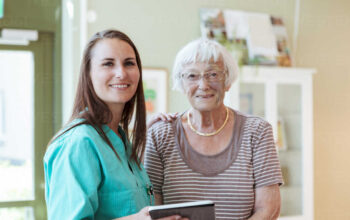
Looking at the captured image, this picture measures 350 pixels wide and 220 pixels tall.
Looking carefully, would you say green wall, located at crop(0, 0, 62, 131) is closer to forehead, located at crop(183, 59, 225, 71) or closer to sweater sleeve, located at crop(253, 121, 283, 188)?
forehead, located at crop(183, 59, 225, 71)

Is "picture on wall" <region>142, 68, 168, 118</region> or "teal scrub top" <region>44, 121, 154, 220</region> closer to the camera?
"teal scrub top" <region>44, 121, 154, 220</region>

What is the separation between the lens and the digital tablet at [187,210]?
38.7 inches

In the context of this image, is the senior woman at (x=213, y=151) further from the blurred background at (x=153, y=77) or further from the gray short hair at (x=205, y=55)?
the blurred background at (x=153, y=77)

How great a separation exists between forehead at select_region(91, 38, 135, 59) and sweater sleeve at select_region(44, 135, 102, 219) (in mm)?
277

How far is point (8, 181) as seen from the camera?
297cm

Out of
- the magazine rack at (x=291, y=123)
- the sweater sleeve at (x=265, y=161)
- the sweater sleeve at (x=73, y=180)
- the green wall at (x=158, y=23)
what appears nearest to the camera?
the sweater sleeve at (x=73, y=180)

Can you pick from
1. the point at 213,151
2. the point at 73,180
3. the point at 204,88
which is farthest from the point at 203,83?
the point at 73,180

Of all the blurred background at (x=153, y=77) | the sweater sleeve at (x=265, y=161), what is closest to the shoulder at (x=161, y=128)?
the sweater sleeve at (x=265, y=161)

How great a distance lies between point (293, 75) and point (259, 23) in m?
0.56

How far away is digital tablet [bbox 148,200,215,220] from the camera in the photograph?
0.98 meters

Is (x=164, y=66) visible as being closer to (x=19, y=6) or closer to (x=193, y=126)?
(x=19, y=6)

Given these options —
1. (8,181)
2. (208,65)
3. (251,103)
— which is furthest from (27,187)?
(208,65)

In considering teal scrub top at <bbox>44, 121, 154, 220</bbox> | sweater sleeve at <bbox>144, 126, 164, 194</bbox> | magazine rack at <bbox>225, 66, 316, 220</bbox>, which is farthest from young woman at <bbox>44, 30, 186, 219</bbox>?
magazine rack at <bbox>225, 66, 316, 220</bbox>

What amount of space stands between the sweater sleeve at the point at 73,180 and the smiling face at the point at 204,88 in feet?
Result: 1.94
